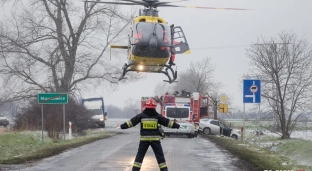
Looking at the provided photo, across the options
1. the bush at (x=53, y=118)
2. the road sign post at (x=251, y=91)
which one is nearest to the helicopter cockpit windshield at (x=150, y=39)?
the road sign post at (x=251, y=91)

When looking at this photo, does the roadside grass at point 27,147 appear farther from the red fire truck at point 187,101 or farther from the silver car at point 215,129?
the silver car at point 215,129

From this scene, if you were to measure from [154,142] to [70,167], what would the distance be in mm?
3242

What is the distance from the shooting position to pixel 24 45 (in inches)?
1581

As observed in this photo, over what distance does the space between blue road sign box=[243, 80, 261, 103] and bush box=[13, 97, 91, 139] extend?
11924 millimetres

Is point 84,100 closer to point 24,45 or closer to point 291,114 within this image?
point 24,45

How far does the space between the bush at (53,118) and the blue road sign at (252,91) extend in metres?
11.9

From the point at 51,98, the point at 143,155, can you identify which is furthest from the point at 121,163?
the point at 51,98

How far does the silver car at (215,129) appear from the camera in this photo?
3944 centimetres

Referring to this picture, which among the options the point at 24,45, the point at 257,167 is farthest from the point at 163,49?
the point at 24,45

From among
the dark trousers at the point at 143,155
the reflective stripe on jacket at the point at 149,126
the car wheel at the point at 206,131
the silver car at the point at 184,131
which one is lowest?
the car wheel at the point at 206,131

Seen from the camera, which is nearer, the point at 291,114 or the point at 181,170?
the point at 181,170

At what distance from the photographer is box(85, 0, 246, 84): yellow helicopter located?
60.0 feet

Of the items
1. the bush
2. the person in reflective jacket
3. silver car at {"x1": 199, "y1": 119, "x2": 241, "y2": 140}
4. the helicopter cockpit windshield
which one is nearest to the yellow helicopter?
the helicopter cockpit windshield

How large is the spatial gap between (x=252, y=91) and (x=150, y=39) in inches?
257
